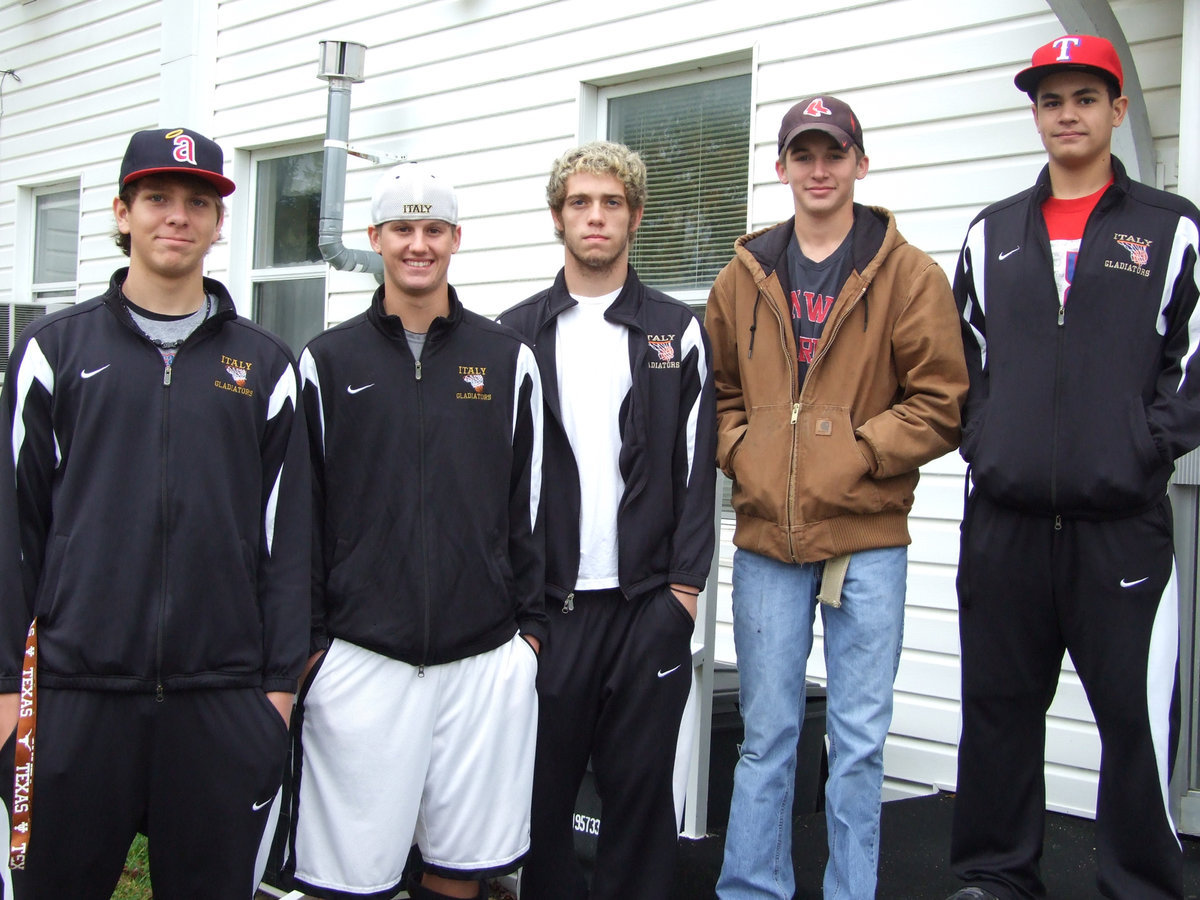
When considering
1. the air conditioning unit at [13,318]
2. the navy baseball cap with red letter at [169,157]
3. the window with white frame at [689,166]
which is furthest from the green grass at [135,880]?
the air conditioning unit at [13,318]

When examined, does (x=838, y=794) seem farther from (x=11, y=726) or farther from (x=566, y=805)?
(x=11, y=726)

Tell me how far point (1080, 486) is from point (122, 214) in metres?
2.25

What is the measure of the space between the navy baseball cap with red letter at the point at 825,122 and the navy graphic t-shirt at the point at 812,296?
24 centimetres

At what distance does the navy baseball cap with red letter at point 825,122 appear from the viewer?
9.25ft

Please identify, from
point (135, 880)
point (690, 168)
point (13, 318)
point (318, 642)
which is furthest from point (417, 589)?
point (13, 318)

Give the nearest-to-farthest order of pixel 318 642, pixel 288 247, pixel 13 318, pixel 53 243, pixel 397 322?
1. pixel 318 642
2. pixel 397 322
3. pixel 288 247
4. pixel 13 318
5. pixel 53 243

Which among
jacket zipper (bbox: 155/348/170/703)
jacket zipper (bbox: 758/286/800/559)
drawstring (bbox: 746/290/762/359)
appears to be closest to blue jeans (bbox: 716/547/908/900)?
jacket zipper (bbox: 758/286/800/559)

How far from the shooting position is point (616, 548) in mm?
2809

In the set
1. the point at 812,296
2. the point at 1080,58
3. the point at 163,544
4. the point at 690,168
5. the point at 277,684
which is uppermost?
the point at 690,168

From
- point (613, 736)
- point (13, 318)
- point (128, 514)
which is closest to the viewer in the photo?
point (128, 514)

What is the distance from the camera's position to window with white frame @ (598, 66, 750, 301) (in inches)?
201

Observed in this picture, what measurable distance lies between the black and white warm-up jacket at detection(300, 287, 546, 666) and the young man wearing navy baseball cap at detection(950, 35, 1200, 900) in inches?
46.3

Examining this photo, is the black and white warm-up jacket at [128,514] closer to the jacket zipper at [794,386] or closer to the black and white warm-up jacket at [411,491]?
the black and white warm-up jacket at [411,491]

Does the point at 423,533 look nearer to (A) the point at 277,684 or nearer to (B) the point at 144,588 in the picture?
(A) the point at 277,684
